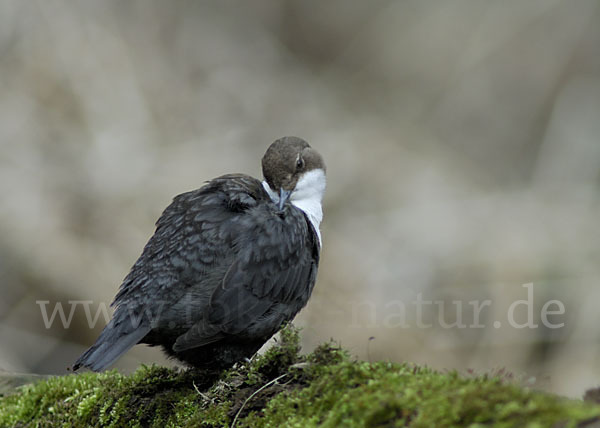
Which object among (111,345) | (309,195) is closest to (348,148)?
(309,195)

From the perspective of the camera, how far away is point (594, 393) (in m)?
1.90

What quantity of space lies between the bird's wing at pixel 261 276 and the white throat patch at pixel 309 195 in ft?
1.05

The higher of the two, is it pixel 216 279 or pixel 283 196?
pixel 283 196

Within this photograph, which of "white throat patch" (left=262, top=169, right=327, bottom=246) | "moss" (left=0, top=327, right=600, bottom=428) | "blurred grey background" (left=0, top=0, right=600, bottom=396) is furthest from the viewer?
"blurred grey background" (left=0, top=0, right=600, bottom=396)

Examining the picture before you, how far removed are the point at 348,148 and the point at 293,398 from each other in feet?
A: 11.8

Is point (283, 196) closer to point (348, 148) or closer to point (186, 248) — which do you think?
point (186, 248)

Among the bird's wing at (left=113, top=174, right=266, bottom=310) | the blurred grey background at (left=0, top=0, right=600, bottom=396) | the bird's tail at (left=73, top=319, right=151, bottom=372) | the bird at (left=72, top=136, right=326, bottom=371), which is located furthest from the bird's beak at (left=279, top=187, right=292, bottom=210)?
the blurred grey background at (left=0, top=0, right=600, bottom=396)

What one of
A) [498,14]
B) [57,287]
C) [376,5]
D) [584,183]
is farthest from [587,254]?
[57,287]

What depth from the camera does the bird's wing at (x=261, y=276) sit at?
3229 mm

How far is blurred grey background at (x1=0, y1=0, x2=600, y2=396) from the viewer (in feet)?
16.2

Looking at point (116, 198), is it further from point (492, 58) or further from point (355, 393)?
point (355, 393)

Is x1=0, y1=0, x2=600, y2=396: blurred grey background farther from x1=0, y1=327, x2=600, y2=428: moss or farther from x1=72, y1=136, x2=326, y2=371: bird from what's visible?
x1=0, y1=327, x2=600, y2=428: moss

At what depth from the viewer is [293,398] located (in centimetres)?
227

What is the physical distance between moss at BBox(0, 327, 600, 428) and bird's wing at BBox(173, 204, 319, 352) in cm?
27
